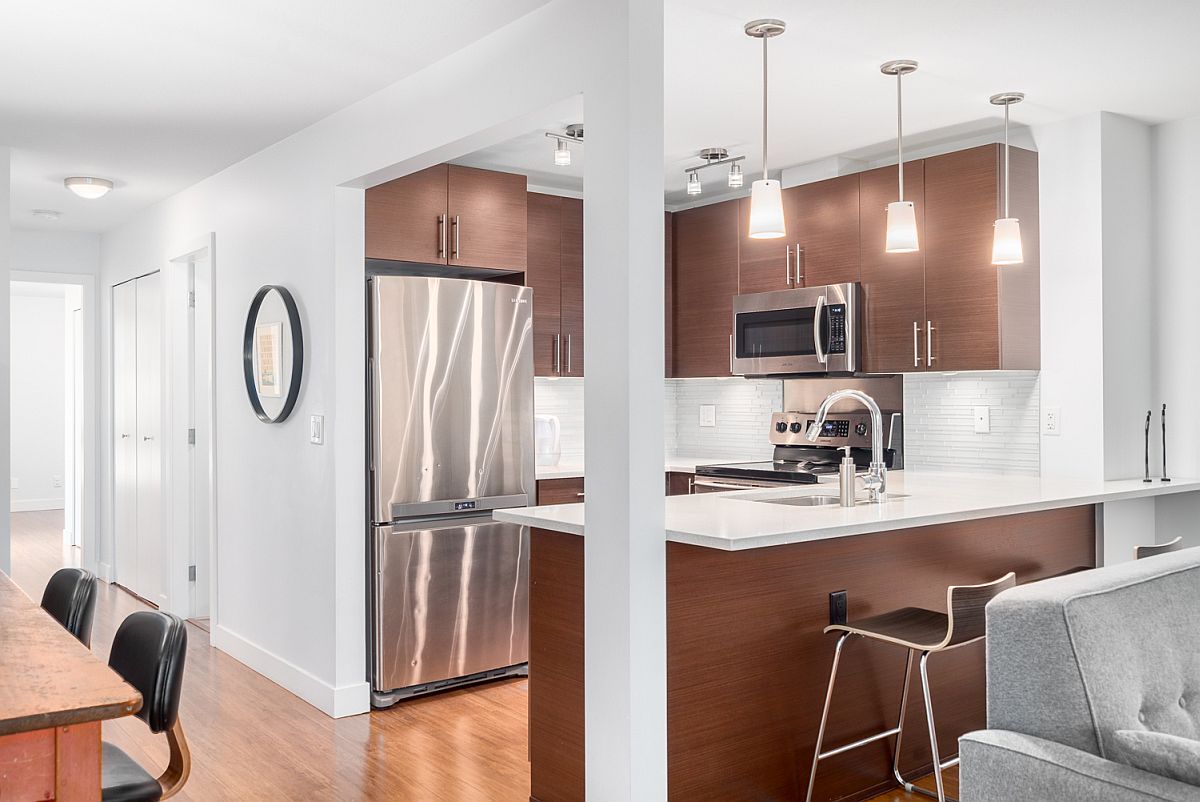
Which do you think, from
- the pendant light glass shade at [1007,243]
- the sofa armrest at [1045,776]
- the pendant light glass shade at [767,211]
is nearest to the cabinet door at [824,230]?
the pendant light glass shade at [1007,243]

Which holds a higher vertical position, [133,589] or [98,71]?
[98,71]

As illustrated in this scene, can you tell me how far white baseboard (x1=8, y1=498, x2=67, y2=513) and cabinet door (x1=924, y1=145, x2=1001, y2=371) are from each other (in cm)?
1032

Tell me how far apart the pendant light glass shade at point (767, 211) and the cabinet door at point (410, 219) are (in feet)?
5.49

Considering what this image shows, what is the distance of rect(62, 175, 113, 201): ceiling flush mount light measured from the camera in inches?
198

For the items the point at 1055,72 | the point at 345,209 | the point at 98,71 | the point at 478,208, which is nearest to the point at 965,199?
the point at 1055,72

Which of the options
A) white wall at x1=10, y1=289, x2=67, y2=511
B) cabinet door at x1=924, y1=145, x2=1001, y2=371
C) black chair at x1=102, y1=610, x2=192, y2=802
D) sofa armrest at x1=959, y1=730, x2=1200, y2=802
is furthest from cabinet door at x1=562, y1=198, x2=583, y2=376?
white wall at x1=10, y1=289, x2=67, y2=511

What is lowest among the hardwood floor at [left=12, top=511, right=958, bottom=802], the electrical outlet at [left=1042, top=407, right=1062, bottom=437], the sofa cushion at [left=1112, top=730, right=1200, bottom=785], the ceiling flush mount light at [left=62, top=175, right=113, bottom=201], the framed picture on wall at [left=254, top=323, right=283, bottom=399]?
the hardwood floor at [left=12, top=511, right=958, bottom=802]

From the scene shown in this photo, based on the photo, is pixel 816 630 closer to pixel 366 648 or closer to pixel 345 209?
pixel 366 648

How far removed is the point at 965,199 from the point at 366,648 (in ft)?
10.3

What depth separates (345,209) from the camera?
3.90m

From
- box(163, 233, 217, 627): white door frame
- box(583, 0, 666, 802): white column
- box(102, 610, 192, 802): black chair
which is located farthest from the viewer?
box(163, 233, 217, 627): white door frame

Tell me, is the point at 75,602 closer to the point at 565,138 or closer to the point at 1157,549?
the point at 565,138

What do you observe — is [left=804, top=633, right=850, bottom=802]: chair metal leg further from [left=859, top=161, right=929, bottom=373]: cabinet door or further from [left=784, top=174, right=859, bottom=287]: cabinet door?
[left=784, top=174, right=859, bottom=287]: cabinet door

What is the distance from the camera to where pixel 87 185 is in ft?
16.5
